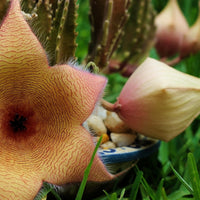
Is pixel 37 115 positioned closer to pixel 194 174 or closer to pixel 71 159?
pixel 71 159

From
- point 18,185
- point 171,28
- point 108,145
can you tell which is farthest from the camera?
point 171,28

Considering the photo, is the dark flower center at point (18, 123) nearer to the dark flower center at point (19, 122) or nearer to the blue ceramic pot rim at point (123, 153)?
the dark flower center at point (19, 122)

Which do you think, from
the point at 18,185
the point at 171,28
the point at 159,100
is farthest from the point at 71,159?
the point at 171,28

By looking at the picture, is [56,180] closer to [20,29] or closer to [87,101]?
[87,101]

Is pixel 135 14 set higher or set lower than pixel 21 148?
higher

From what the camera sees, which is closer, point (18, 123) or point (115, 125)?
point (18, 123)

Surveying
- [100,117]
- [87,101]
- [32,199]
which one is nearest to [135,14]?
[100,117]
